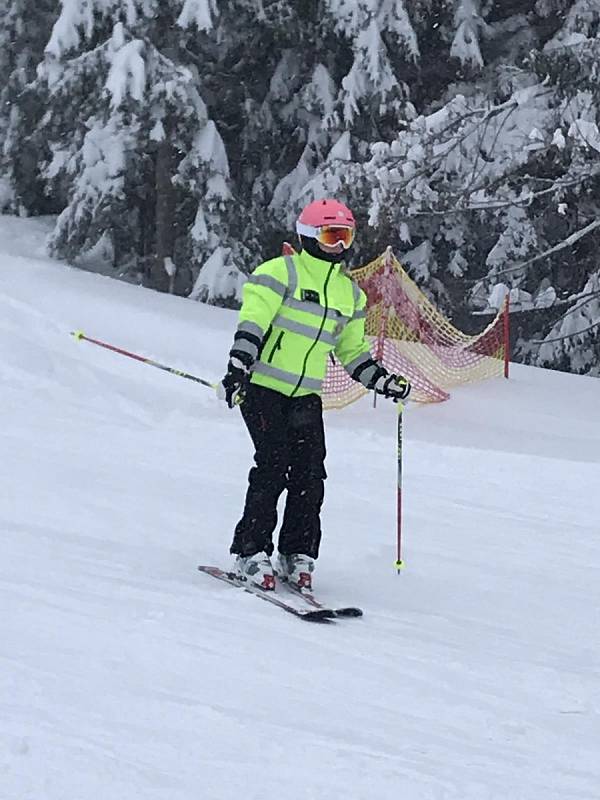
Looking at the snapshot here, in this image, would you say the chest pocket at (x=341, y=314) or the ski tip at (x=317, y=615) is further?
the chest pocket at (x=341, y=314)

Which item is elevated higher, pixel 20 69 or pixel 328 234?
pixel 20 69

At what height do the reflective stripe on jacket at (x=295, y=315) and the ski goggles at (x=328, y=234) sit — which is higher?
the ski goggles at (x=328, y=234)

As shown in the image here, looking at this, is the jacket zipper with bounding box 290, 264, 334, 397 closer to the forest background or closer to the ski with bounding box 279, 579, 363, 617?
the ski with bounding box 279, 579, 363, 617

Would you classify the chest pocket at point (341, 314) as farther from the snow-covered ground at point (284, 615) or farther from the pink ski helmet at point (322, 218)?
the snow-covered ground at point (284, 615)

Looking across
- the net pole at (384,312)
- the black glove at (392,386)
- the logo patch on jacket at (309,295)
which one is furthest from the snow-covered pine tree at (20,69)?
the logo patch on jacket at (309,295)

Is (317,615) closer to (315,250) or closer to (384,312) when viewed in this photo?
(315,250)

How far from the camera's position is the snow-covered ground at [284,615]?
10.7ft

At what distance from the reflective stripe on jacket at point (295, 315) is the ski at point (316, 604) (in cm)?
83

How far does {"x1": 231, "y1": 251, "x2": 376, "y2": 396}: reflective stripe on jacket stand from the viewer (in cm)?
514

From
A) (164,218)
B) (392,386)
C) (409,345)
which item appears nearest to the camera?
(392,386)

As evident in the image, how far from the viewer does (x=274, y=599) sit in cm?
511

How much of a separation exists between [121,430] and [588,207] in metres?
8.85

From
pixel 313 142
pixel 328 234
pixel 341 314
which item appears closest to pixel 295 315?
pixel 341 314

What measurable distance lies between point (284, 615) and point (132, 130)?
13533mm
